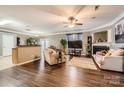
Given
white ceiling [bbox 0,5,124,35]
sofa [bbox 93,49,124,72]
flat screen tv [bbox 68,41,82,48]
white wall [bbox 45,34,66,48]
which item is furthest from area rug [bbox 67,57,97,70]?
white wall [bbox 45,34,66,48]

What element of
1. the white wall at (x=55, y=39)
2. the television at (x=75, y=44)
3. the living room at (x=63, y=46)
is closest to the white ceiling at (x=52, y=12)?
the living room at (x=63, y=46)

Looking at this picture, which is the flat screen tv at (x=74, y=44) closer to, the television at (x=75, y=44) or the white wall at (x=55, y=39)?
the television at (x=75, y=44)

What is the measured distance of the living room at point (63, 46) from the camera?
2.94 meters

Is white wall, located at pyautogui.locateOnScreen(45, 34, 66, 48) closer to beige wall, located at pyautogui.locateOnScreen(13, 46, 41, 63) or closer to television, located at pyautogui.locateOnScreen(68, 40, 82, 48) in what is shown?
television, located at pyautogui.locateOnScreen(68, 40, 82, 48)

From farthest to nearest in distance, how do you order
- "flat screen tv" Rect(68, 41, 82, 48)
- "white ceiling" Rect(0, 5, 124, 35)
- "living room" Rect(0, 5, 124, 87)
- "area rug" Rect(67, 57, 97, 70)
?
"flat screen tv" Rect(68, 41, 82, 48) → "area rug" Rect(67, 57, 97, 70) → "white ceiling" Rect(0, 5, 124, 35) → "living room" Rect(0, 5, 124, 87)

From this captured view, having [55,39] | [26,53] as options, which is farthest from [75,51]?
[26,53]

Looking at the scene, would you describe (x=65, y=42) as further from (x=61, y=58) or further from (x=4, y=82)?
(x=4, y=82)

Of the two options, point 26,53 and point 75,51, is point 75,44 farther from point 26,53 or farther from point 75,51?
point 26,53

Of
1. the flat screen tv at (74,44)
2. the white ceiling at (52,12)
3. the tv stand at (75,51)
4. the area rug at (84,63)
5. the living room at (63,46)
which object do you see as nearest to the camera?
the living room at (63,46)

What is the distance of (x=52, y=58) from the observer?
487cm

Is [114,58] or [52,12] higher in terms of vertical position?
[52,12]

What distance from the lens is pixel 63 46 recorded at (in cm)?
916

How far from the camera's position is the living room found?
2.94 m
